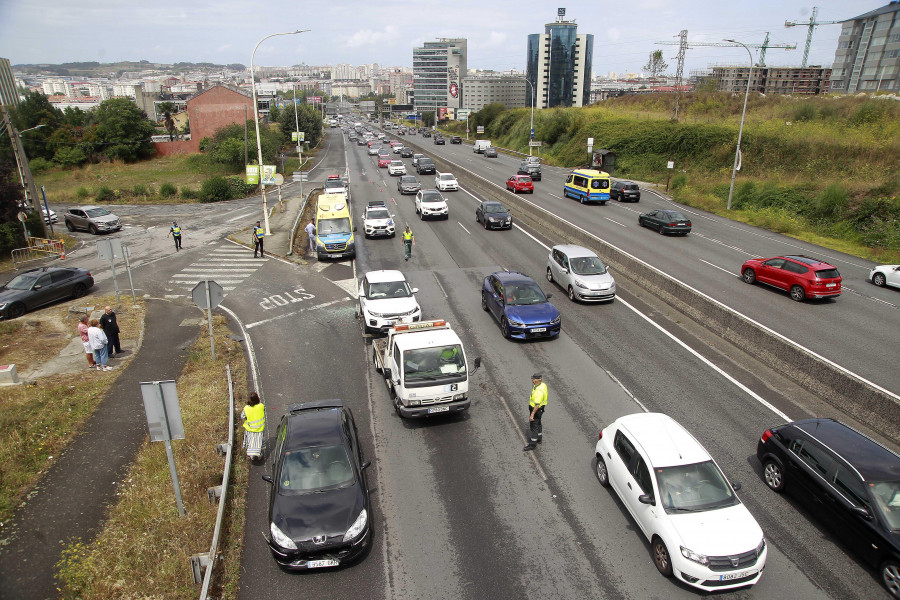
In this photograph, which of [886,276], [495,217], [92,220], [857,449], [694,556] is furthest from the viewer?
[92,220]

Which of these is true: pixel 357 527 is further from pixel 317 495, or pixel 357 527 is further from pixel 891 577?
pixel 891 577

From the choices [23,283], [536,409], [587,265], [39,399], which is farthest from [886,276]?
[23,283]

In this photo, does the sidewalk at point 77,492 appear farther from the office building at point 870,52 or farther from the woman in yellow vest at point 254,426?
the office building at point 870,52

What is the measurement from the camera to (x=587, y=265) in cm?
2078

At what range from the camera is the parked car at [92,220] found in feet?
120

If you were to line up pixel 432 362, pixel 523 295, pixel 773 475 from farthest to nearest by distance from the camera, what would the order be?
pixel 523 295 → pixel 432 362 → pixel 773 475

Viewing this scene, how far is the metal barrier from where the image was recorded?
30322mm

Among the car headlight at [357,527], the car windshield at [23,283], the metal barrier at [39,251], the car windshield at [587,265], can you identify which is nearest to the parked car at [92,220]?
the metal barrier at [39,251]

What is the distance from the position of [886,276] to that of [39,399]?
29946 millimetres

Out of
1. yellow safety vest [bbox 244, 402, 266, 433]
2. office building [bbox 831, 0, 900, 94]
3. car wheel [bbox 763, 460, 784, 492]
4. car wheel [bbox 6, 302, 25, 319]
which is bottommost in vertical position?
car wheel [bbox 6, 302, 25, 319]

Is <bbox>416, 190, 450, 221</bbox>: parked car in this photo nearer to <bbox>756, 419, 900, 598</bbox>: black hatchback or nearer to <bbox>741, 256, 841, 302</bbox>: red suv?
<bbox>741, 256, 841, 302</bbox>: red suv

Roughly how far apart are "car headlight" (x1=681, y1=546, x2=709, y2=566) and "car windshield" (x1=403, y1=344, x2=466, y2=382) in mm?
5884

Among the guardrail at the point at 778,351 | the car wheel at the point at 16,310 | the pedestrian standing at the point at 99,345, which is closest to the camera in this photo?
the guardrail at the point at 778,351

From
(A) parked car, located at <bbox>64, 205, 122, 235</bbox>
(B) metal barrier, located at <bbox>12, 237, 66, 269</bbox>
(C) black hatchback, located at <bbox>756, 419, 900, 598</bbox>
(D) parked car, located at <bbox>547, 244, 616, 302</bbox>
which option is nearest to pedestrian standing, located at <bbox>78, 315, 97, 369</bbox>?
(D) parked car, located at <bbox>547, 244, 616, 302</bbox>
